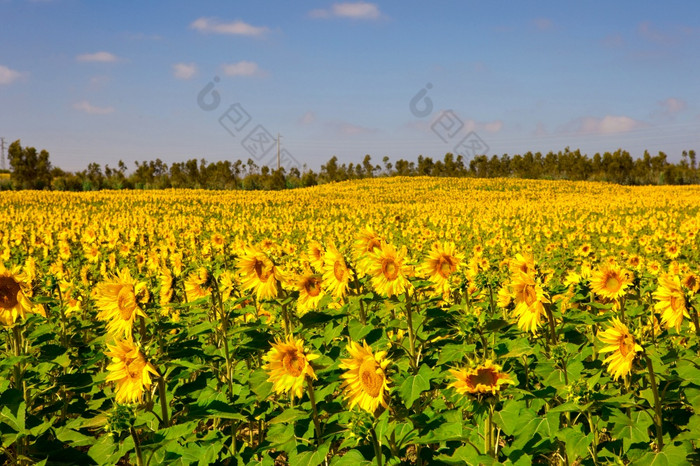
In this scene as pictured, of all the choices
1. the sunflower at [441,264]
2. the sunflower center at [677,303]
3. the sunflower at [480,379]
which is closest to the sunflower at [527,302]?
the sunflower at [441,264]

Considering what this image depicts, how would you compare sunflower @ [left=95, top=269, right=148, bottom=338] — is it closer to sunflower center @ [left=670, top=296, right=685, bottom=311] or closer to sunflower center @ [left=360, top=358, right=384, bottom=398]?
sunflower center @ [left=360, top=358, right=384, bottom=398]

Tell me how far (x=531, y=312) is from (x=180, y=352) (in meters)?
2.09

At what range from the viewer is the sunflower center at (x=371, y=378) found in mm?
2184

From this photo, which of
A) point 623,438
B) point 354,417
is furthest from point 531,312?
point 354,417

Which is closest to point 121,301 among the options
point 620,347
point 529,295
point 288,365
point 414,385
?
point 288,365

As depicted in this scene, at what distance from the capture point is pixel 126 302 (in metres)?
2.65

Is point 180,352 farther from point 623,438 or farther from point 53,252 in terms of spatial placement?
point 53,252

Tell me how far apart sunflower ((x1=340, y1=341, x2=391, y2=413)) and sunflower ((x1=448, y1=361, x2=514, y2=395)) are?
317 millimetres

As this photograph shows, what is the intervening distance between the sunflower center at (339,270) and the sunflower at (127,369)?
1.22 metres

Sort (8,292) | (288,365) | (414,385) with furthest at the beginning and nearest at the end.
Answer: (8,292) < (414,385) < (288,365)

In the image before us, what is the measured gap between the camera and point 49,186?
46.4 metres

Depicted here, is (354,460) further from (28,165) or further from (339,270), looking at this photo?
(28,165)

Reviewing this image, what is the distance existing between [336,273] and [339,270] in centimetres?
4

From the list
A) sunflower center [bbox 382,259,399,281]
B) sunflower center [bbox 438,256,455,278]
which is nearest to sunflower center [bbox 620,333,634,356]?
sunflower center [bbox 438,256,455,278]
